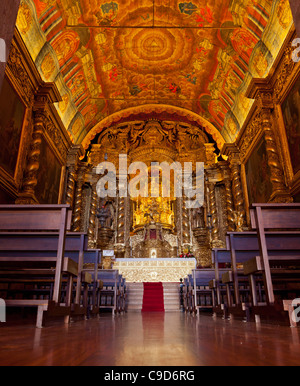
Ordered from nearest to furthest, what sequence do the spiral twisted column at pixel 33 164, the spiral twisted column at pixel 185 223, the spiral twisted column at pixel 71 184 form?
the spiral twisted column at pixel 33 164
the spiral twisted column at pixel 71 184
the spiral twisted column at pixel 185 223

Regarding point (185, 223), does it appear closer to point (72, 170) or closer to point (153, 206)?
point (153, 206)

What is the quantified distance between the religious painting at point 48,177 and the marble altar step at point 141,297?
3.98 m

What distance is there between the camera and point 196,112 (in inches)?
547

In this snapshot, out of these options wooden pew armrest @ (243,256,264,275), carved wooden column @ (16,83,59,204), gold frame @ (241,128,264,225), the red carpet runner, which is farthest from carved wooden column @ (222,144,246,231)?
wooden pew armrest @ (243,256,264,275)

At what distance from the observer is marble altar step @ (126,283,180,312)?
26.3 ft

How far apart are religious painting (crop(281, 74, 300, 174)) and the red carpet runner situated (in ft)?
16.4

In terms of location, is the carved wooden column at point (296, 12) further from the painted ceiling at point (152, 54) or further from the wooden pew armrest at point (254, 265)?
the painted ceiling at point (152, 54)

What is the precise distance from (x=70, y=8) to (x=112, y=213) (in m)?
7.72

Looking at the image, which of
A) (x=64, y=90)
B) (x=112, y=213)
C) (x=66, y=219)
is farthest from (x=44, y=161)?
(x=66, y=219)

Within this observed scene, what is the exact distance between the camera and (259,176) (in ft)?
32.2

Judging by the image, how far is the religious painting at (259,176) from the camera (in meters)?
9.26

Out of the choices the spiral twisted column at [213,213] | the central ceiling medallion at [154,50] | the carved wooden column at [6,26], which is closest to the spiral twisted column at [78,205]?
the central ceiling medallion at [154,50]

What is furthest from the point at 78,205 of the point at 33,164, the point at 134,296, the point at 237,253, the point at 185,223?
the point at 237,253

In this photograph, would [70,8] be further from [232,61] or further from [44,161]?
[232,61]
